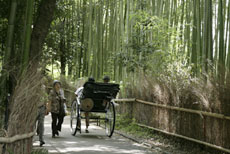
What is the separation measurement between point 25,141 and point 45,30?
1.83 m

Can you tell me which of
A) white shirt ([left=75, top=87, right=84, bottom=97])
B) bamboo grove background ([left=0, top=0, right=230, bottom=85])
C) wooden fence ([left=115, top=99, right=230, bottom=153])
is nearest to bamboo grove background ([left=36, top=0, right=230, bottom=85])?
bamboo grove background ([left=0, top=0, right=230, bottom=85])

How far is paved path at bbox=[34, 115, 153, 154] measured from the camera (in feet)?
24.5

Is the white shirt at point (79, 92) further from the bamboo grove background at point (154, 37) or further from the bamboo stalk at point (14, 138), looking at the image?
the bamboo stalk at point (14, 138)

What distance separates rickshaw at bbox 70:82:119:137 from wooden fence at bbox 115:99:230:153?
108 cm

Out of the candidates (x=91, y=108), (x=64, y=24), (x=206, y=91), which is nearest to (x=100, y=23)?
(x=64, y=24)

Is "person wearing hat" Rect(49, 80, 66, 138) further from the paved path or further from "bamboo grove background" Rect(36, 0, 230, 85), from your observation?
"bamboo grove background" Rect(36, 0, 230, 85)

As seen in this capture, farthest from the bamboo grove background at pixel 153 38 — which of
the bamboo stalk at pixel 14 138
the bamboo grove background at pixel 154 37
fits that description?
the bamboo stalk at pixel 14 138

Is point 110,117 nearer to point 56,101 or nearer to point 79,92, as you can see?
point 79,92

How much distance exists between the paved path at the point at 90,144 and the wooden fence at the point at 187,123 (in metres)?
0.85

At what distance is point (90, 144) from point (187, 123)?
81.8 inches

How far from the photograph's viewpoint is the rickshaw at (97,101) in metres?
9.79

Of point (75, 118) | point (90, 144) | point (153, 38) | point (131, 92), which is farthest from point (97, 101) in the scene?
point (153, 38)

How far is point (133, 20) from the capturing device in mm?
13242

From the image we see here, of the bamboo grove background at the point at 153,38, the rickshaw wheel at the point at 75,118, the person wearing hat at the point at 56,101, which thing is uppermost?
the bamboo grove background at the point at 153,38
